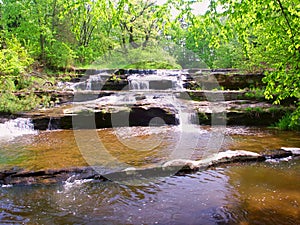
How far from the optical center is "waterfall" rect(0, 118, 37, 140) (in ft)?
26.7

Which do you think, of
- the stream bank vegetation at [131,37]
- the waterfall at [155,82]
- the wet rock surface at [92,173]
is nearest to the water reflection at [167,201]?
the wet rock surface at [92,173]

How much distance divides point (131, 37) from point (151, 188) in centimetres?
2279

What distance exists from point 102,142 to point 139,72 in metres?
9.28

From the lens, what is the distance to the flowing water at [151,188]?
311 centimetres

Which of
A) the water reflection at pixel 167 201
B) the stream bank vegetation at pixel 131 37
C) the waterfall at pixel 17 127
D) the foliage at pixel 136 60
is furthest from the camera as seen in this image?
the foliage at pixel 136 60

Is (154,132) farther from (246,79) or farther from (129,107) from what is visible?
(246,79)

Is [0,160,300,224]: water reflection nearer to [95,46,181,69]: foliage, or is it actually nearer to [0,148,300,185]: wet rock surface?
[0,148,300,185]: wet rock surface

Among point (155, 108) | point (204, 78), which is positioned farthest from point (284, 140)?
point (204, 78)

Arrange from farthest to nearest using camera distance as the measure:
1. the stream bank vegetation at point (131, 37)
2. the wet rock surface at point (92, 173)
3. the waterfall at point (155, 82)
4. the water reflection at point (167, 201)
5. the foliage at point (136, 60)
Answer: the foliage at point (136, 60), the waterfall at point (155, 82), the wet rock surface at point (92, 173), the water reflection at point (167, 201), the stream bank vegetation at point (131, 37)

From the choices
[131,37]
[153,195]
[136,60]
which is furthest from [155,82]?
[131,37]

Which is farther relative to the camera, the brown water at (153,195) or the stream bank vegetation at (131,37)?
the brown water at (153,195)

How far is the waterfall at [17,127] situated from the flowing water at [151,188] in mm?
1366

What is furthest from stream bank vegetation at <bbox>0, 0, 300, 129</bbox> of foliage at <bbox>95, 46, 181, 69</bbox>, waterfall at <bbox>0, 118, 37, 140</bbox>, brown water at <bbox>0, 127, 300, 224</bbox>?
brown water at <bbox>0, 127, 300, 224</bbox>

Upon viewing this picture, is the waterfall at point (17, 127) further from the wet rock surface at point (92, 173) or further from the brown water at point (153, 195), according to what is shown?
the wet rock surface at point (92, 173)
